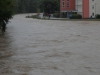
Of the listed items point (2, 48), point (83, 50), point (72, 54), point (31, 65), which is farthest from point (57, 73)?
point (2, 48)

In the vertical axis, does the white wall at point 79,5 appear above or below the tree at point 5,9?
below

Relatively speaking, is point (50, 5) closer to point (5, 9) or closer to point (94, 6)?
point (94, 6)

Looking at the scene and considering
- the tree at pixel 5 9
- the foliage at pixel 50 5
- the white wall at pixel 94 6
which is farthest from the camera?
the foliage at pixel 50 5

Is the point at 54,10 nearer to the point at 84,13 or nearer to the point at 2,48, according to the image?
the point at 84,13

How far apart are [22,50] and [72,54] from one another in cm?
351

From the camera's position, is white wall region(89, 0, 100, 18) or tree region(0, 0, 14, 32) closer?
tree region(0, 0, 14, 32)

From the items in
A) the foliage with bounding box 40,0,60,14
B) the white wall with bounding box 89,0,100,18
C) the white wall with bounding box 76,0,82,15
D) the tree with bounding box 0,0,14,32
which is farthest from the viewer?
the foliage with bounding box 40,0,60,14

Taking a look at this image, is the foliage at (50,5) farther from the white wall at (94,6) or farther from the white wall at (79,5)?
the white wall at (94,6)

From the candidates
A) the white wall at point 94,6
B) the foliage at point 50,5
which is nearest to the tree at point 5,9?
the white wall at point 94,6

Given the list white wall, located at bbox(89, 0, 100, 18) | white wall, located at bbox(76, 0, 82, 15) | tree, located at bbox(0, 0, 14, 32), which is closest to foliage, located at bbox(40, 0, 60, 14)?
white wall, located at bbox(76, 0, 82, 15)

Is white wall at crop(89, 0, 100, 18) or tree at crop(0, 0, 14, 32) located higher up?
tree at crop(0, 0, 14, 32)

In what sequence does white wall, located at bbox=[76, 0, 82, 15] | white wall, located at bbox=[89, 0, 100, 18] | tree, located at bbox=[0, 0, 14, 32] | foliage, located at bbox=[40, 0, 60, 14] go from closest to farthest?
1. tree, located at bbox=[0, 0, 14, 32]
2. white wall, located at bbox=[89, 0, 100, 18]
3. white wall, located at bbox=[76, 0, 82, 15]
4. foliage, located at bbox=[40, 0, 60, 14]

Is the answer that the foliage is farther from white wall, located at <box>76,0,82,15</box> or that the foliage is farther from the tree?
the tree

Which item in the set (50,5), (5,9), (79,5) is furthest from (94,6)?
(5,9)
